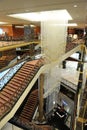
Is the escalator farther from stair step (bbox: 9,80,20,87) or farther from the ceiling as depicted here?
the ceiling

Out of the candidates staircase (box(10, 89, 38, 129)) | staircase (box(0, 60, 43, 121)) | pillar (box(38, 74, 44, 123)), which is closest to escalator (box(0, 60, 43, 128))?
staircase (box(0, 60, 43, 121))

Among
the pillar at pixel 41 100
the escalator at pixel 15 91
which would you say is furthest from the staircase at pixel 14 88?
the pillar at pixel 41 100

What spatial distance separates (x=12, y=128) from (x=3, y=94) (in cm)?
283

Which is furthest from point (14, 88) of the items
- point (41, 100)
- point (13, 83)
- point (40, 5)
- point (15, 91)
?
point (40, 5)

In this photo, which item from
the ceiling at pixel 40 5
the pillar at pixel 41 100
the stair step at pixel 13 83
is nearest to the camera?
the ceiling at pixel 40 5

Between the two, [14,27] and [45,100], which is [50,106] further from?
[14,27]

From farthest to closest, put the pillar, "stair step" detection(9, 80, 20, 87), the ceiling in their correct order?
the pillar
"stair step" detection(9, 80, 20, 87)
the ceiling

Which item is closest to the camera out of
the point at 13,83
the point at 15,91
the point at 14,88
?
the point at 15,91

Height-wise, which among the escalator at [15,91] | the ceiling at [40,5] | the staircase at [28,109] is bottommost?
the staircase at [28,109]

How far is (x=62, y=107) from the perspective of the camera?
17.0 meters

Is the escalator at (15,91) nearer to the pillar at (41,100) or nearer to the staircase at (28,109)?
the pillar at (41,100)

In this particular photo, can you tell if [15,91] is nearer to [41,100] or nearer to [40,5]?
[40,5]

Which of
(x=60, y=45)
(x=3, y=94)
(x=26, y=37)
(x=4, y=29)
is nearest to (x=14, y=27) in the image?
(x=4, y=29)

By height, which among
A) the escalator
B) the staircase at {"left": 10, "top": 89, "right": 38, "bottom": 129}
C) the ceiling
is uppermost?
the ceiling
